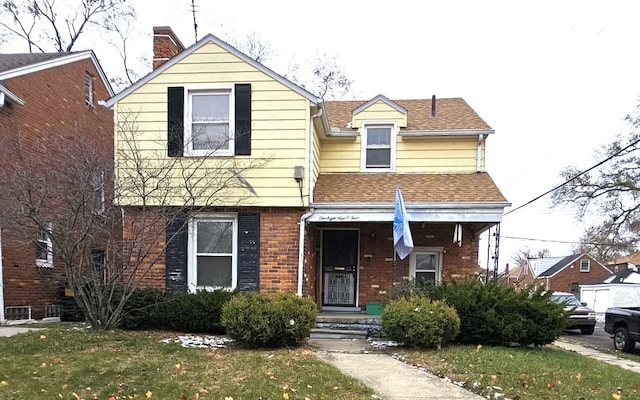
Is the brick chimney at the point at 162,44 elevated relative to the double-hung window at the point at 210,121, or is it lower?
elevated

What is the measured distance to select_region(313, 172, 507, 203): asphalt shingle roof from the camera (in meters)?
9.96

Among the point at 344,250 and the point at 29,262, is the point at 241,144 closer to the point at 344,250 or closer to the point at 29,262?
the point at 344,250

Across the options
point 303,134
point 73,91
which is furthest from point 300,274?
point 73,91

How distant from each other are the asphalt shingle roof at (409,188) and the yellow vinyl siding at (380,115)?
1.43m

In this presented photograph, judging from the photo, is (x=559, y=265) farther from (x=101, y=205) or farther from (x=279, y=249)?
(x=101, y=205)

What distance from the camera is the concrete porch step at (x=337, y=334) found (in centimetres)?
902

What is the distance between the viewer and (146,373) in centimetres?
543

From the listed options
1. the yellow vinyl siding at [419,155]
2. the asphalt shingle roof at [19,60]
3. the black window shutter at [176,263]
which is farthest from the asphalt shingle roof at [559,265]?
the asphalt shingle roof at [19,60]

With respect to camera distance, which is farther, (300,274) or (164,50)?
(164,50)

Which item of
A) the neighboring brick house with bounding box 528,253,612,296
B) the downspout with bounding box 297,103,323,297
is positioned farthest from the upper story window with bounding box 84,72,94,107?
the neighboring brick house with bounding box 528,253,612,296

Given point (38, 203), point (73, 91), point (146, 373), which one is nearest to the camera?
point (146, 373)

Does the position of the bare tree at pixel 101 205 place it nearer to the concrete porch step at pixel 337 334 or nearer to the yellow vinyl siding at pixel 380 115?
the concrete porch step at pixel 337 334

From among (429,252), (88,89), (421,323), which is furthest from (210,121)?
(88,89)

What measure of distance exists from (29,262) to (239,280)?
5.61 metres
